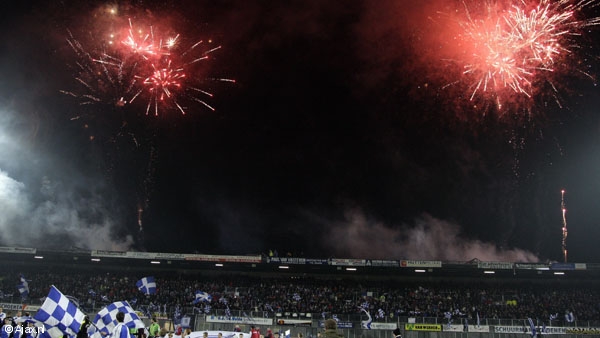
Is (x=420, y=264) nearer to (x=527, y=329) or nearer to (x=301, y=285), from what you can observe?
(x=527, y=329)

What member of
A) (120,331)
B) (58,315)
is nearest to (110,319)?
(58,315)

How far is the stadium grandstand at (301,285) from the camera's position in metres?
42.9

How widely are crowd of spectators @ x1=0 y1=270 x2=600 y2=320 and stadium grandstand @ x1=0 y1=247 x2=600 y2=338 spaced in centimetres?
9

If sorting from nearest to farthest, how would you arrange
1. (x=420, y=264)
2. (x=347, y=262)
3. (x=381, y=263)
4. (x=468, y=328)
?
(x=468, y=328) → (x=420, y=264) → (x=381, y=263) → (x=347, y=262)

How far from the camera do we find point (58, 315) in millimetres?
13039

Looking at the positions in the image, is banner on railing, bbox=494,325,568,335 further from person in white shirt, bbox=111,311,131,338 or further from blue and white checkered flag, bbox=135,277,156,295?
person in white shirt, bbox=111,311,131,338

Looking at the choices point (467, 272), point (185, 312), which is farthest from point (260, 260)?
point (467, 272)

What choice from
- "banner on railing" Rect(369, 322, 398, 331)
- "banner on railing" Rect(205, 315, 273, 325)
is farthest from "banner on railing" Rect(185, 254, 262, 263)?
"banner on railing" Rect(369, 322, 398, 331)

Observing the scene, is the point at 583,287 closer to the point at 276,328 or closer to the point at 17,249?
the point at 276,328

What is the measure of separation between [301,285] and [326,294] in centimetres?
302

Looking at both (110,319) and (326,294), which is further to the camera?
(326,294)

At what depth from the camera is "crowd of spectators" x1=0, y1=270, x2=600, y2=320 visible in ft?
144

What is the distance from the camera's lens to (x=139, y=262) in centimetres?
4984

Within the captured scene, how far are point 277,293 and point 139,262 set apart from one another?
1369 centimetres
